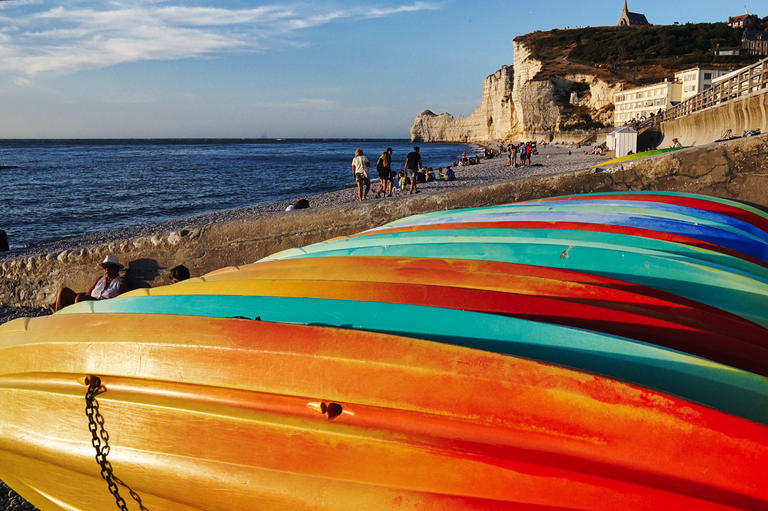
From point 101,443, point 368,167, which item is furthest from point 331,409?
point 368,167

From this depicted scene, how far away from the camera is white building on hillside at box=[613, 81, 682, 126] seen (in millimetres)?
40875

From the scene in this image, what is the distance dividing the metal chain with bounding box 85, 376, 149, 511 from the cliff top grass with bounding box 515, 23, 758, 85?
5932cm

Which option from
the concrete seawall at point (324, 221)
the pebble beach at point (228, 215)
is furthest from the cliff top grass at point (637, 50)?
the concrete seawall at point (324, 221)

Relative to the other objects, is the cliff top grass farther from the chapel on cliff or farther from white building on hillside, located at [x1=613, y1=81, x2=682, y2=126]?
the chapel on cliff

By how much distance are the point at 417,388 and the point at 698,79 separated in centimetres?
4961

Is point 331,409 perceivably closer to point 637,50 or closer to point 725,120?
point 725,120

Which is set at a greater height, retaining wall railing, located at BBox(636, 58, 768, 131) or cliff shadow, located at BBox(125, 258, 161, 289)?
retaining wall railing, located at BBox(636, 58, 768, 131)

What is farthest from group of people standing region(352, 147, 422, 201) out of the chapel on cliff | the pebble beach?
the chapel on cliff

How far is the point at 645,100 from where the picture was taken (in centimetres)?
4309

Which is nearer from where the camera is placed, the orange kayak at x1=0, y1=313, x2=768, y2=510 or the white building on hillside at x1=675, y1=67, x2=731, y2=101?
the orange kayak at x1=0, y1=313, x2=768, y2=510

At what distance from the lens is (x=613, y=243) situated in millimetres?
2525

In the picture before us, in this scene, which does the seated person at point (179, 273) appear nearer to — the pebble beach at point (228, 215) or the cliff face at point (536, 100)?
the pebble beach at point (228, 215)

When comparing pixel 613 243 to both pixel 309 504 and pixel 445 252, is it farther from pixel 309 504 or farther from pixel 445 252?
pixel 309 504

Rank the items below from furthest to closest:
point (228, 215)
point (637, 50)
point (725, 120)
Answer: point (637, 50), point (228, 215), point (725, 120)
